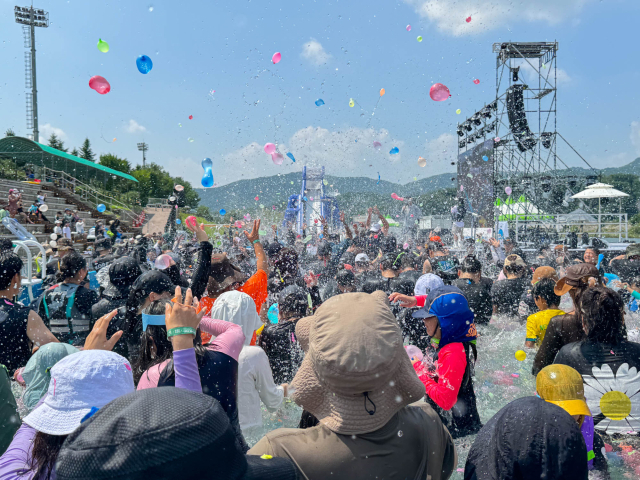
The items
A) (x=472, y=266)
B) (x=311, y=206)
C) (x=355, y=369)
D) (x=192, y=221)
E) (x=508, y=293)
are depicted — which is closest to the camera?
(x=355, y=369)

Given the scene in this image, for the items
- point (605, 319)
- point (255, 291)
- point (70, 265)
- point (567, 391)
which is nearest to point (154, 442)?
point (567, 391)

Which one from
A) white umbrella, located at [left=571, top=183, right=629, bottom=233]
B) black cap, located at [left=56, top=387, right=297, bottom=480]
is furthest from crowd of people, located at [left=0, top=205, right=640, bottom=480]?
white umbrella, located at [left=571, top=183, right=629, bottom=233]

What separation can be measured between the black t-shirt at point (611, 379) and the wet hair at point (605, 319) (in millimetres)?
40

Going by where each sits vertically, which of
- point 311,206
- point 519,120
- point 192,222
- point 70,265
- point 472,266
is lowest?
point 472,266

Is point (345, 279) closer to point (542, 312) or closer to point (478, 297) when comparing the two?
point (478, 297)

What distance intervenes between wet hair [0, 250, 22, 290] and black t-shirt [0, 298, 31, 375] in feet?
0.39

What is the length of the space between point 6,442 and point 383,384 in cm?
173

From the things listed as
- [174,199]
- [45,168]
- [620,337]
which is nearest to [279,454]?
[620,337]

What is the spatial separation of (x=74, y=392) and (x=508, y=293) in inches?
187

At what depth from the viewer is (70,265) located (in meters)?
3.34

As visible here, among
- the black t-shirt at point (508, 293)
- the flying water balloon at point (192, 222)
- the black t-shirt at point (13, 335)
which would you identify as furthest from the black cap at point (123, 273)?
the black t-shirt at point (508, 293)

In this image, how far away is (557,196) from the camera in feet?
63.6

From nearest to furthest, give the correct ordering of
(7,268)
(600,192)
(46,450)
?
(46,450) → (7,268) → (600,192)

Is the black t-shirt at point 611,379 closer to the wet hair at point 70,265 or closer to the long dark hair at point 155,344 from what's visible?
the long dark hair at point 155,344
